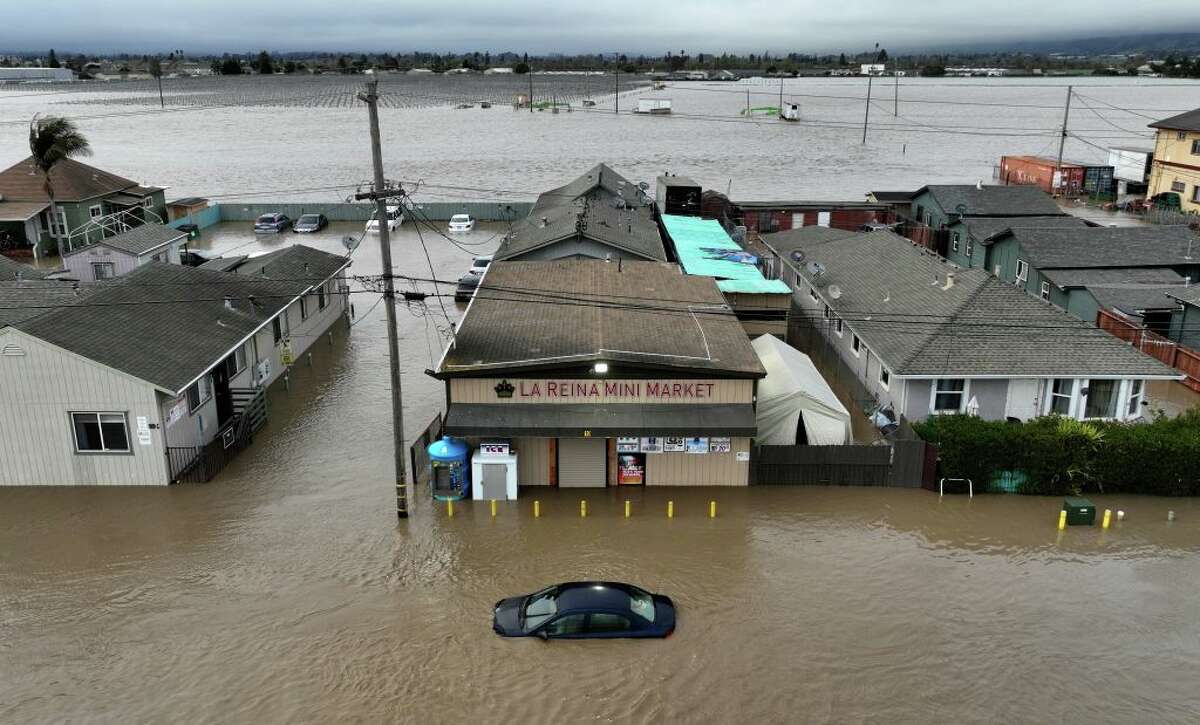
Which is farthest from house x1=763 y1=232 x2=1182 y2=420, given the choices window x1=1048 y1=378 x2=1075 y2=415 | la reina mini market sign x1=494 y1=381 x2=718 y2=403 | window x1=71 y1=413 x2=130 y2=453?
window x1=71 y1=413 x2=130 y2=453

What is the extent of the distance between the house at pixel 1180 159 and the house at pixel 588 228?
38427 mm

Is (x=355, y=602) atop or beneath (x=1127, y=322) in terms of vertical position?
beneath

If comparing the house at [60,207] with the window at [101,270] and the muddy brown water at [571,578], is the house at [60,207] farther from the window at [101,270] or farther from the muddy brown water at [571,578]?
the muddy brown water at [571,578]

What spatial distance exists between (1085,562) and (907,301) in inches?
432

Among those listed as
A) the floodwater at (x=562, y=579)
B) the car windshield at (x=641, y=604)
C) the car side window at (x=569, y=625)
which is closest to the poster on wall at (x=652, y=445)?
the floodwater at (x=562, y=579)

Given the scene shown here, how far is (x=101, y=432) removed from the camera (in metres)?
20.5

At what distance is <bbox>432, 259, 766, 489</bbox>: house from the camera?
66.2 ft

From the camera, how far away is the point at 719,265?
1337 inches

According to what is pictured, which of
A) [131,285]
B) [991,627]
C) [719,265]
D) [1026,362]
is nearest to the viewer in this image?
[991,627]

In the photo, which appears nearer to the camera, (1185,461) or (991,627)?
(991,627)

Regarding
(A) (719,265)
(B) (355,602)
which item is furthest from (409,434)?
(A) (719,265)

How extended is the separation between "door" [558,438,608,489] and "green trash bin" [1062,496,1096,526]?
10778 mm

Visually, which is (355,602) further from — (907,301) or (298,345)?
(907,301)

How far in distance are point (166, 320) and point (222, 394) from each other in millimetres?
2510
